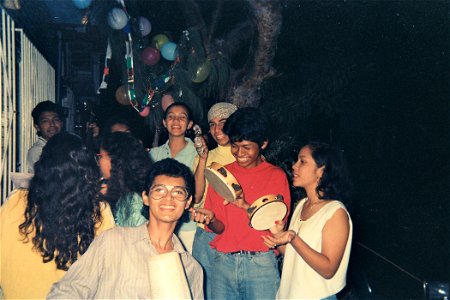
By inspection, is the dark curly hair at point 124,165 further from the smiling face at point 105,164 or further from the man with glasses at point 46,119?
the man with glasses at point 46,119

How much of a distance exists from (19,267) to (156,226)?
0.83m

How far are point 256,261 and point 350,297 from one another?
174 centimetres

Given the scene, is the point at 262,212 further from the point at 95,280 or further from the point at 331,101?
the point at 331,101

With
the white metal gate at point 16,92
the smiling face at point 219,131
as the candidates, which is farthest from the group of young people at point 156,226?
the white metal gate at point 16,92

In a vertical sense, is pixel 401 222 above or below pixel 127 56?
below

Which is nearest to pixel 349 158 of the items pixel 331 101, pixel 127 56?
pixel 331 101

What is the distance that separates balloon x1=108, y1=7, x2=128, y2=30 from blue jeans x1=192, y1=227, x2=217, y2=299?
12.9 ft

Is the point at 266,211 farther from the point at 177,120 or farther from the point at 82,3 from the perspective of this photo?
the point at 82,3

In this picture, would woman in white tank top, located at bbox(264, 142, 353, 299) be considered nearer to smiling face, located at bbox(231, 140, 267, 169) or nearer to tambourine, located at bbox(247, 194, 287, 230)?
tambourine, located at bbox(247, 194, 287, 230)

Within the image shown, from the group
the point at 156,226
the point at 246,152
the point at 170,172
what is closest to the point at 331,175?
the point at 246,152

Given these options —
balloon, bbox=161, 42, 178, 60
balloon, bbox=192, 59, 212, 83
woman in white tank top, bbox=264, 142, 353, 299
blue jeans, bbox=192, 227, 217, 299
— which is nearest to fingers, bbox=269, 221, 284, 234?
woman in white tank top, bbox=264, 142, 353, 299

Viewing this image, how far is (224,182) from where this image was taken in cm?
323

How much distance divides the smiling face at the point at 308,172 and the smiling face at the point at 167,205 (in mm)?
983

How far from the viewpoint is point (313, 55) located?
8.59 meters
